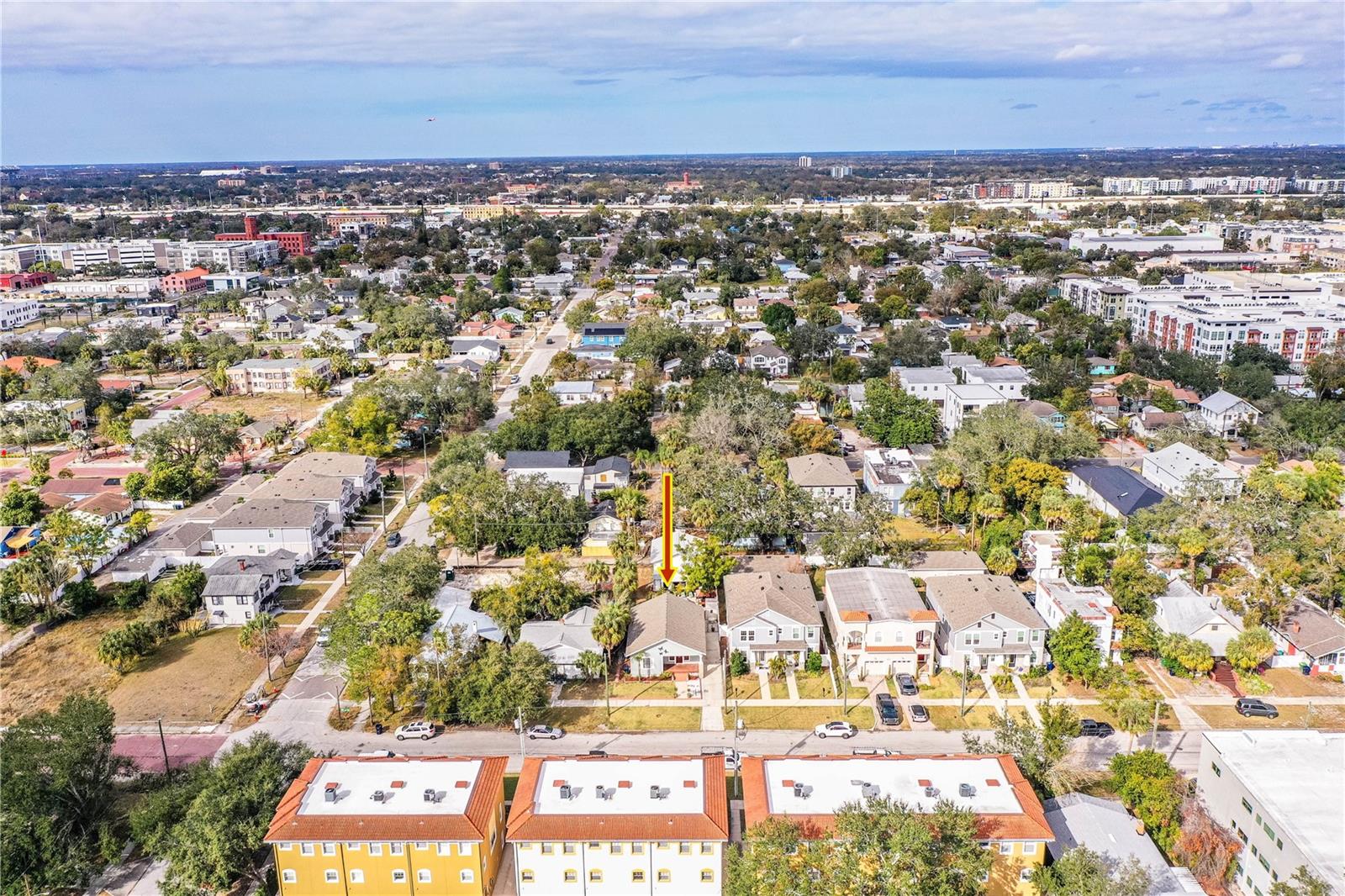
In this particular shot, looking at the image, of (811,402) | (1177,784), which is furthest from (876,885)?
(811,402)

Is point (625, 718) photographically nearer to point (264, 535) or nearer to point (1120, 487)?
point (264, 535)

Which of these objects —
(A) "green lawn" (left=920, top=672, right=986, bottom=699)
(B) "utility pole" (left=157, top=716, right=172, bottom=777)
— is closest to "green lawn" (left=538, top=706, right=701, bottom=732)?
(A) "green lawn" (left=920, top=672, right=986, bottom=699)

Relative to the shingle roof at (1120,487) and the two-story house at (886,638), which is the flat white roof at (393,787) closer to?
the two-story house at (886,638)

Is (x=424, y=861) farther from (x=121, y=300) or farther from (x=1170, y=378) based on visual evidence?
(x=121, y=300)

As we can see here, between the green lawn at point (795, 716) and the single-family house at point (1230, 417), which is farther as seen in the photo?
the single-family house at point (1230, 417)

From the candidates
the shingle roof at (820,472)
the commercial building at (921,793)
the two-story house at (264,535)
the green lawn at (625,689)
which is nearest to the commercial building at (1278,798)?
the commercial building at (921,793)

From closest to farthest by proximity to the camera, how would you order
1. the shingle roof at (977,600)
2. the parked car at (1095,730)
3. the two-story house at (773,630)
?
the parked car at (1095,730) < the shingle roof at (977,600) < the two-story house at (773,630)

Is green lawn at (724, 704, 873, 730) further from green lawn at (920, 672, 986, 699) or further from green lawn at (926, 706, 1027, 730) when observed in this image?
green lawn at (920, 672, 986, 699)
